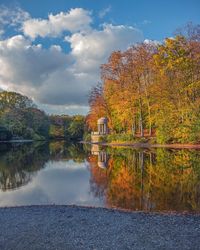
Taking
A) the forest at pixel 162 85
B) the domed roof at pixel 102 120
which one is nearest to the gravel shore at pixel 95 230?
the forest at pixel 162 85

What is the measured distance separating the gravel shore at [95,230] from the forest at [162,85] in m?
26.5

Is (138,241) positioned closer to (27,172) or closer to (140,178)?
(140,178)

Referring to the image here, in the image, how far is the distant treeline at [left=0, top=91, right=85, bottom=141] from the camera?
2485 inches

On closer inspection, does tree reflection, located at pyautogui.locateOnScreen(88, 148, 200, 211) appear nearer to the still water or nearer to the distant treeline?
the still water

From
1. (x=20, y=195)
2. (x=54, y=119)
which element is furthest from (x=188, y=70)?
(x=54, y=119)

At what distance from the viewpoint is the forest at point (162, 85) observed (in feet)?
110

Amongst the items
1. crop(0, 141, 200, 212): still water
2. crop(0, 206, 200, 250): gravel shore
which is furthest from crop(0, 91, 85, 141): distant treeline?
crop(0, 206, 200, 250): gravel shore

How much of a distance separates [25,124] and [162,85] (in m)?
39.5

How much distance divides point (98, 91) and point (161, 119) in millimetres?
14887

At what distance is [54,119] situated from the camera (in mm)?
88125

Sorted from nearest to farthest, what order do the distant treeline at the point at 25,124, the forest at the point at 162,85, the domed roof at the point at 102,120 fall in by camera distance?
1. the forest at the point at 162,85
2. the domed roof at the point at 102,120
3. the distant treeline at the point at 25,124

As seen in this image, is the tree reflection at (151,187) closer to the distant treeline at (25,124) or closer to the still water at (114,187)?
the still water at (114,187)

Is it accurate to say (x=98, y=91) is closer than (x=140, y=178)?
No

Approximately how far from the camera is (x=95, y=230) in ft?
21.1
